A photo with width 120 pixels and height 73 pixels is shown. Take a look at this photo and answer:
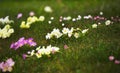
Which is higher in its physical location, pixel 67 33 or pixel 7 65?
pixel 67 33

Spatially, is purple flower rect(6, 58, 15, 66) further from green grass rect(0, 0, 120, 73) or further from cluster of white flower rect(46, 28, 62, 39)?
cluster of white flower rect(46, 28, 62, 39)

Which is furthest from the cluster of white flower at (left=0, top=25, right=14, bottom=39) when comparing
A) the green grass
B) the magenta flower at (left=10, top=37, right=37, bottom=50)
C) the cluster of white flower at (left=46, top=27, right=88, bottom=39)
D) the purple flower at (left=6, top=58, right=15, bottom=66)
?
the purple flower at (left=6, top=58, right=15, bottom=66)

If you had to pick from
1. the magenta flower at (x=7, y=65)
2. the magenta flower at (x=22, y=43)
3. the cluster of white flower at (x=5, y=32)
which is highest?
the cluster of white flower at (x=5, y=32)

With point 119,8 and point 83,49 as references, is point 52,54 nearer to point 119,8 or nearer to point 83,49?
point 83,49

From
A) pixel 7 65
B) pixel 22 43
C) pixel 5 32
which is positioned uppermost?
pixel 5 32

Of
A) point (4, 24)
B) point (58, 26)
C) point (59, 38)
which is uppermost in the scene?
point (4, 24)

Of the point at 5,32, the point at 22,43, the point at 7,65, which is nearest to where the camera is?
the point at 7,65

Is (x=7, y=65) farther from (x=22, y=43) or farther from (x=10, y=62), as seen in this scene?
(x=22, y=43)

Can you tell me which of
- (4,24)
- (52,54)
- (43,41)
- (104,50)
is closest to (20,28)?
(4,24)

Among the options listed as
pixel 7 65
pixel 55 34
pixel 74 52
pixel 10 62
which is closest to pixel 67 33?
pixel 55 34

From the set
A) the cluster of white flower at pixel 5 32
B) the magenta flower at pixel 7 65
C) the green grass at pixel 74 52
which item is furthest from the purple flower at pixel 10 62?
the cluster of white flower at pixel 5 32

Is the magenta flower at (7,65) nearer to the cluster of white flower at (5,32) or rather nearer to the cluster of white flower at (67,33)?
the cluster of white flower at (67,33)
